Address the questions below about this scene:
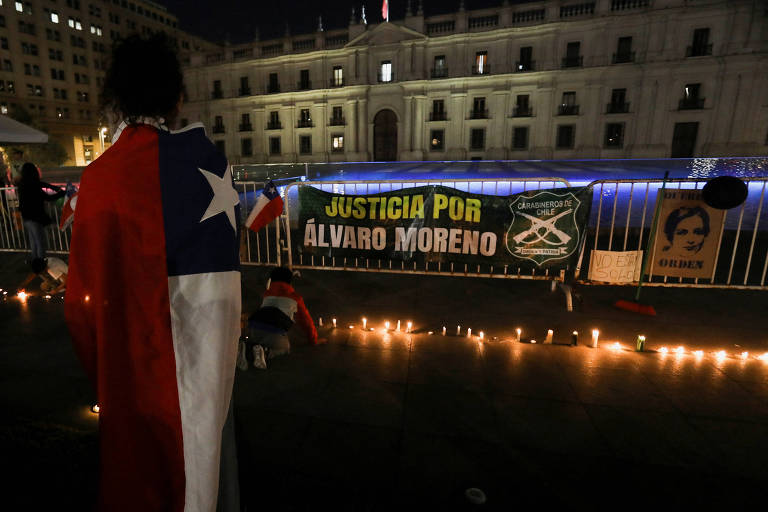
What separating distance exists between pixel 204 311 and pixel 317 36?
1893 inches

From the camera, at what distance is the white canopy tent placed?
21.8ft

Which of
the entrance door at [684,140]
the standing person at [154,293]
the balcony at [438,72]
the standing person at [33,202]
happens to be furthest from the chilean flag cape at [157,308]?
the entrance door at [684,140]

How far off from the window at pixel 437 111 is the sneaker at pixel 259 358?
3919 cm

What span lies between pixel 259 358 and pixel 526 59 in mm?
41016

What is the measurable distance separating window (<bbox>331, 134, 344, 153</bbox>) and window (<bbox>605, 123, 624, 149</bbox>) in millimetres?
24787

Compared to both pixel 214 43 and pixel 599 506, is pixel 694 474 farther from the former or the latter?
pixel 214 43

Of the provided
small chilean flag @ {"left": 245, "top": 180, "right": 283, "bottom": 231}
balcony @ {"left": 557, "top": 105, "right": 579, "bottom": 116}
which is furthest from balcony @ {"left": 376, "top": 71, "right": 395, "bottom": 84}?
small chilean flag @ {"left": 245, "top": 180, "right": 283, "bottom": 231}

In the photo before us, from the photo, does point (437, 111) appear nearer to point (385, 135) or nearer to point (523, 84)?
point (385, 135)

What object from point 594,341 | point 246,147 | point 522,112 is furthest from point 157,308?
point 246,147

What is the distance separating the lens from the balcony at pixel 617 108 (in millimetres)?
35719

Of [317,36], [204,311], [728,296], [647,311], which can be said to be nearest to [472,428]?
[204,311]

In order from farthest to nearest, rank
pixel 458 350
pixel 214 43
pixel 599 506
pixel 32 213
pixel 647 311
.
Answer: pixel 214 43, pixel 32 213, pixel 647 311, pixel 458 350, pixel 599 506

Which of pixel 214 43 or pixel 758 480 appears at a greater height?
pixel 214 43

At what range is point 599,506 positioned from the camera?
221 cm
